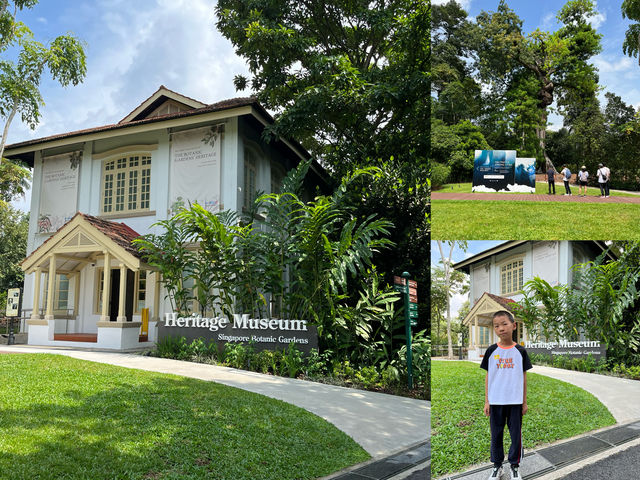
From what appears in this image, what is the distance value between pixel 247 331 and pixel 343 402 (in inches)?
114

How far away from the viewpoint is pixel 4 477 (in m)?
3.55

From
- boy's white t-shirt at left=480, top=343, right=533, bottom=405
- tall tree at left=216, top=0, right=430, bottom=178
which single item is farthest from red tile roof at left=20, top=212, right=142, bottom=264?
boy's white t-shirt at left=480, top=343, right=533, bottom=405

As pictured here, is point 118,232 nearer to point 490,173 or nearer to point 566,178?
point 490,173

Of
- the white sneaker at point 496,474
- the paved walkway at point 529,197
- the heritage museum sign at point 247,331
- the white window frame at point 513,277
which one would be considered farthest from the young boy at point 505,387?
the heritage museum sign at point 247,331

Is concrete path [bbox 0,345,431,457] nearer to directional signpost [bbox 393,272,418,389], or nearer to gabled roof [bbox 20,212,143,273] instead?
directional signpost [bbox 393,272,418,389]

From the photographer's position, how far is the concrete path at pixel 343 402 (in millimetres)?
5723

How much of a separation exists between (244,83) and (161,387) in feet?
38.5

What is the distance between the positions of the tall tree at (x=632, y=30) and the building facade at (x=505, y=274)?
1458mm

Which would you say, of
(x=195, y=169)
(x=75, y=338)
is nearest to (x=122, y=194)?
(x=195, y=169)

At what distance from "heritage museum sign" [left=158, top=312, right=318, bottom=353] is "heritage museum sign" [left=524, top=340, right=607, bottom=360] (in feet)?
16.9

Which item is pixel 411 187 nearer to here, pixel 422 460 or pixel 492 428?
pixel 422 460

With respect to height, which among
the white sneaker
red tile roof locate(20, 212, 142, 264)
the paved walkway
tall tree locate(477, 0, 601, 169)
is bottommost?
the white sneaker

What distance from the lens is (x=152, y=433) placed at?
181 inches

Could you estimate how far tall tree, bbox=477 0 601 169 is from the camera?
3.79m
